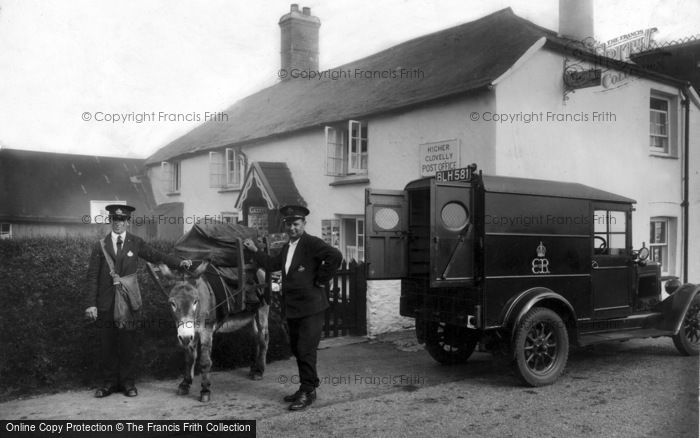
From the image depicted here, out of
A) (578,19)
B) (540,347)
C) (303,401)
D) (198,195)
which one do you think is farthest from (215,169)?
(540,347)

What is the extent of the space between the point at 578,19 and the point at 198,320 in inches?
392

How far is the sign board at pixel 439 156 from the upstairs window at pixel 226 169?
824 centimetres

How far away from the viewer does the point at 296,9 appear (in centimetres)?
2042

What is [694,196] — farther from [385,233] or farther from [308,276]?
[308,276]

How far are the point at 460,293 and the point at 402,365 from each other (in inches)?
69.6

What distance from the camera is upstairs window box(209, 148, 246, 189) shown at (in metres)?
17.8

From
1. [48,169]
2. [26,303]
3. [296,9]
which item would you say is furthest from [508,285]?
[48,169]

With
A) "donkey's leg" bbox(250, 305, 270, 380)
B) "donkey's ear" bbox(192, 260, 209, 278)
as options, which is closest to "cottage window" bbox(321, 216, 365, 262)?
"donkey's leg" bbox(250, 305, 270, 380)

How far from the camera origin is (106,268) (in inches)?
227

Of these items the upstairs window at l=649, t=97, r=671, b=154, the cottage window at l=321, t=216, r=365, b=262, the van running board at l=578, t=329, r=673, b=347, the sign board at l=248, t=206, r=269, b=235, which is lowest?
the van running board at l=578, t=329, r=673, b=347

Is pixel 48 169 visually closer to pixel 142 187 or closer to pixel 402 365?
pixel 142 187

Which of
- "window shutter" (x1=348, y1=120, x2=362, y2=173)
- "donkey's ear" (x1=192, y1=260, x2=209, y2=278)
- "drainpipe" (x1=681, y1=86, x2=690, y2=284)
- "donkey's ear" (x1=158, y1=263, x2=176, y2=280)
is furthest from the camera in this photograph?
"drainpipe" (x1=681, y1=86, x2=690, y2=284)

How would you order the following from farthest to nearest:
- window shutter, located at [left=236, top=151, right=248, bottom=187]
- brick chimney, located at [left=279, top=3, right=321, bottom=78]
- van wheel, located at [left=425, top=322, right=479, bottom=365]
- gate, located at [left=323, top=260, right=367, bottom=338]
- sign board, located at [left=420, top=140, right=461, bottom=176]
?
brick chimney, located at [left=279, top=3, right=321, bottom=78], window shutter, located at [left=236, top=151, right=248, bottom=187], sign board, located at [left=420, top=140, right=461, bottom=176], gate, located at [left=323, top=260, right=367, bottom=338], van wheel, located at [left=425, top=322, right=479, bottom=365]

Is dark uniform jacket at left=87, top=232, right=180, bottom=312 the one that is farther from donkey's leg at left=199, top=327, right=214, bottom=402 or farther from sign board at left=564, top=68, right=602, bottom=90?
sign board at left=564, top=68, right=602, bottom=90
